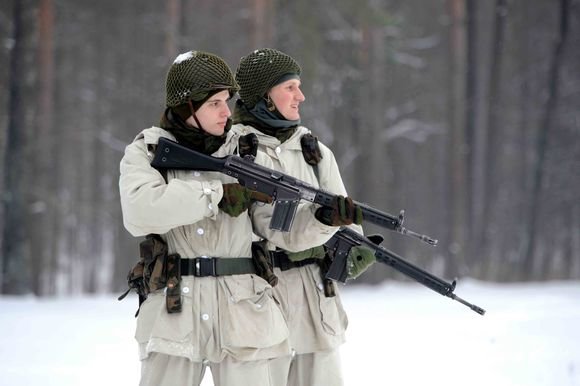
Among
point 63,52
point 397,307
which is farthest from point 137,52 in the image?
point 397,307

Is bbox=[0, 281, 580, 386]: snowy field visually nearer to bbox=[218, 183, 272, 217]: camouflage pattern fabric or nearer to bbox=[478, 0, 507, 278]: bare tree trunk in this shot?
bbox=[218, 183, 272, 217]: camouflage pattern fabric

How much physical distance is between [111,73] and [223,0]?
380 centimetres

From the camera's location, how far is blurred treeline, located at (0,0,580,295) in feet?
41.7

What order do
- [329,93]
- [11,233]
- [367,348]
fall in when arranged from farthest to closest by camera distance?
[329,93], [11,233], [367,348]

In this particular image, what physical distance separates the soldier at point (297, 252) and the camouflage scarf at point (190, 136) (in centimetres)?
60

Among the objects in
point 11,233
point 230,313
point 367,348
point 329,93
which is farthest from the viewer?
point 329,93

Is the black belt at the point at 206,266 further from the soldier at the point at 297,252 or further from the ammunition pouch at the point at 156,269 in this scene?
the soldier at the point at 297,252

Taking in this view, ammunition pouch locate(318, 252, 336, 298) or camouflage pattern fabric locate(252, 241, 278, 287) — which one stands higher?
camouflage pattern fabric locate(252, 241, 278, 287)

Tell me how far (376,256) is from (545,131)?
13.4m

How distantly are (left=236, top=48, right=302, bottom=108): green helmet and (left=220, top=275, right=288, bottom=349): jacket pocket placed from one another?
1295 millimetres

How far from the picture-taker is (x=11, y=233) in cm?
1177

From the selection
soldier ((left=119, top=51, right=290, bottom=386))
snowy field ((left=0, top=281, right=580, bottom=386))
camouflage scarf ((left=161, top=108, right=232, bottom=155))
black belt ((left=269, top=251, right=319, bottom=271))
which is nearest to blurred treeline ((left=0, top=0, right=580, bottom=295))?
snowy field ((left=0, top=281, right=580, bottom=386))

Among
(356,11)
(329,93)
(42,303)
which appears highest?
(356,11)

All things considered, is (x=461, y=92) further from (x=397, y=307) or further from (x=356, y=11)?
(x=397, y=307)
